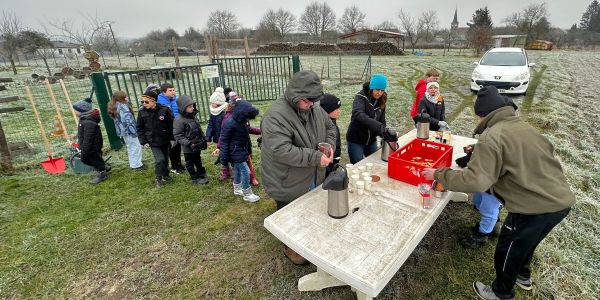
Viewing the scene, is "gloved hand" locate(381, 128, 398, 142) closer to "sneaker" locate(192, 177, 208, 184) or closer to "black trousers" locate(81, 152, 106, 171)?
"sneaker" locate(192, 177, 208, 184)

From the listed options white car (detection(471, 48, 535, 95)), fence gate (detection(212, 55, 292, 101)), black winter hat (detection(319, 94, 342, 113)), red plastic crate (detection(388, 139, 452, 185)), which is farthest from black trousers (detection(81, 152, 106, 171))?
white car (detection(471, 48, 535, 95))

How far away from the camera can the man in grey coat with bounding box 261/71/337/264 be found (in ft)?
8.41

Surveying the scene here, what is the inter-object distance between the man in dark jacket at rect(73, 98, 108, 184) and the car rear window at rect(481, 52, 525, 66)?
42.3 feet

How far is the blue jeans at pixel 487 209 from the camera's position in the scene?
10.4ft

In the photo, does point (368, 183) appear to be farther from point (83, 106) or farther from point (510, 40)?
point (510, 40)

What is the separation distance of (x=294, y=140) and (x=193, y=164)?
2882mm

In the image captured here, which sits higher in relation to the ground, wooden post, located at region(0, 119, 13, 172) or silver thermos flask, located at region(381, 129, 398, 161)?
silver thermos flask, located at region(381, 129, 398, 161)

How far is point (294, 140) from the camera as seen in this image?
2.71 m

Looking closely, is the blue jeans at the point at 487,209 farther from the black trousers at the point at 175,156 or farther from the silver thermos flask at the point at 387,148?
the black trousers at the point at 175,156

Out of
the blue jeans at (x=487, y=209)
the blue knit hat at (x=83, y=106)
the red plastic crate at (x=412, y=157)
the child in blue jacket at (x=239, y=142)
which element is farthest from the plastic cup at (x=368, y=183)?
the blue knit hat at (x=83, y=106)

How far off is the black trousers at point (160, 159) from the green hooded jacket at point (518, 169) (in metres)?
4.37

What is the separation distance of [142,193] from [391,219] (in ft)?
13.2

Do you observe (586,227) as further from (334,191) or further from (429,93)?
(334,191)

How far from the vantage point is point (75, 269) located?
3.24m
